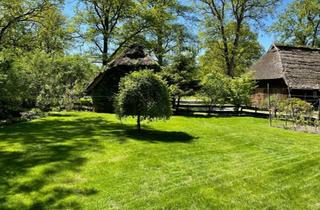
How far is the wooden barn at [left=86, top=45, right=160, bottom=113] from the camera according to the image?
74.6 ft

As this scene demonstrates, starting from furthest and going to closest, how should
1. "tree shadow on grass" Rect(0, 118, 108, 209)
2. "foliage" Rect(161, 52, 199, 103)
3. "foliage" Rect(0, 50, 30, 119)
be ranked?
"foliage" Rect(161, 52, 199, 103)
"foliage" Rect(0, 50, 30, 119)
"tree shadow on grass" Rect(0, 118, 108, 209)

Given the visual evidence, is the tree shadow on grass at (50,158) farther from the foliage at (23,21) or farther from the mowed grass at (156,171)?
the foliage at (23,21)

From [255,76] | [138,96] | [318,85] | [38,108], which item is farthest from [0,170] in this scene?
[255,76]

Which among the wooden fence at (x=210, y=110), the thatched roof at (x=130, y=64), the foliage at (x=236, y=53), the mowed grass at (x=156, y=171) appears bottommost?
the mowed grass at (x=156, y=171)

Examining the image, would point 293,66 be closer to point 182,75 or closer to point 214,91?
point 214,91

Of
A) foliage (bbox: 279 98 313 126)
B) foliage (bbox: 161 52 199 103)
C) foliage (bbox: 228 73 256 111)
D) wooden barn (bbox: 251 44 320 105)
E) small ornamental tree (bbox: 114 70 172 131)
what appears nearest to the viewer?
small ornamental tree (bbox: 114 70 172 131)

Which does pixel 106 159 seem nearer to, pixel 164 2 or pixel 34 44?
pixel 34 44

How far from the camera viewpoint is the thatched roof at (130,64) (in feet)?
74.4

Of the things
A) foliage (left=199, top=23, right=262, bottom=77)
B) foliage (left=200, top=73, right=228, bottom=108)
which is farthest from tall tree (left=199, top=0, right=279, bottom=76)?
foliage (left=200, top=73, right=228, bottom=108)

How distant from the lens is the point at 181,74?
22484 millimetres

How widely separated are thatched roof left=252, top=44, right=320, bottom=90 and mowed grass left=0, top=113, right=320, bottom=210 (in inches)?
504

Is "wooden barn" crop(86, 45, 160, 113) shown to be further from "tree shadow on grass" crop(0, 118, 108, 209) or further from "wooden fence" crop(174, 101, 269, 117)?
"tree shadow on grass" crop(0, 118, 108, 209)

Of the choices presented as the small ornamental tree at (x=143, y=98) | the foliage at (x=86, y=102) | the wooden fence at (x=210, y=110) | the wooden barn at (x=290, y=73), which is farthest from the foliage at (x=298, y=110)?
the foliage at (x=86, y=102)

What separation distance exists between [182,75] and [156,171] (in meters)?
15.1
